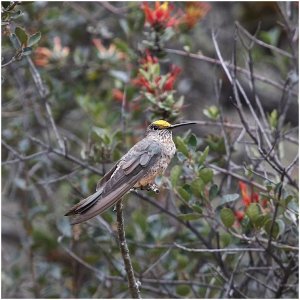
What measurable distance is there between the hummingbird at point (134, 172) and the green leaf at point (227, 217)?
49 cm

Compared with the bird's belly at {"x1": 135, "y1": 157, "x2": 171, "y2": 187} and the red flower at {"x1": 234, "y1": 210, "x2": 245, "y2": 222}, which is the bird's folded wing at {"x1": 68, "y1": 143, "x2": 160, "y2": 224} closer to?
the bird's belly at {"x1": 135, "y1": 157, "x2": 171, "y2": 187}

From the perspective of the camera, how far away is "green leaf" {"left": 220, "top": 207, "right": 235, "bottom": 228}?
10.2 feet

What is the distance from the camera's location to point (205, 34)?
5.45 meters

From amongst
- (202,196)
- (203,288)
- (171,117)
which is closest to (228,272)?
Answer: (203,288)

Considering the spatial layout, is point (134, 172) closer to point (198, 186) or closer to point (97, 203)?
point (97, 203)

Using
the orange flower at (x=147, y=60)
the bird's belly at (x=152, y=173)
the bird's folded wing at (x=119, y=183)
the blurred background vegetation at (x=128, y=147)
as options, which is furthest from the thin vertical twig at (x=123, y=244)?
the orange flower at (x=147, y=60)

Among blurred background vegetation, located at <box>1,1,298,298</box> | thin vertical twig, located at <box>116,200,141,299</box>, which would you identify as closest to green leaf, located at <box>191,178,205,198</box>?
blurred background vegetation, located at <box>1,1,298,298</box>

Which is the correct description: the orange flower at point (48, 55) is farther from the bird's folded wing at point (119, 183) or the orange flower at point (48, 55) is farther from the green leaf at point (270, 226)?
the green leaf at point (270, 226)

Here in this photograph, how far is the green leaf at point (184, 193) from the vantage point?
10.4 feet

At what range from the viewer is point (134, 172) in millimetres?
2551

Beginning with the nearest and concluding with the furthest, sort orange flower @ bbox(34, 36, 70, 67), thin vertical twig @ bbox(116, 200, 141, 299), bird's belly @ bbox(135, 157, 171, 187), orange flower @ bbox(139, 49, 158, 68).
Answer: thin vertical twig @ bbox(116, 200, 141, 299)
bird's belly @ bbox(135, 157, 171, 187)
orange flower @ bbox(139, 49, 158, 68)
orange flower @ bbox(34, 36, 70, 67)

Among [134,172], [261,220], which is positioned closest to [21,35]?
[134,172]

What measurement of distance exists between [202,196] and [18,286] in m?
1.77

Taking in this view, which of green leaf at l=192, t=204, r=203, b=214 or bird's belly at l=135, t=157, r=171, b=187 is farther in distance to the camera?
green leaf at l=192, t=204, r=203, b=214
